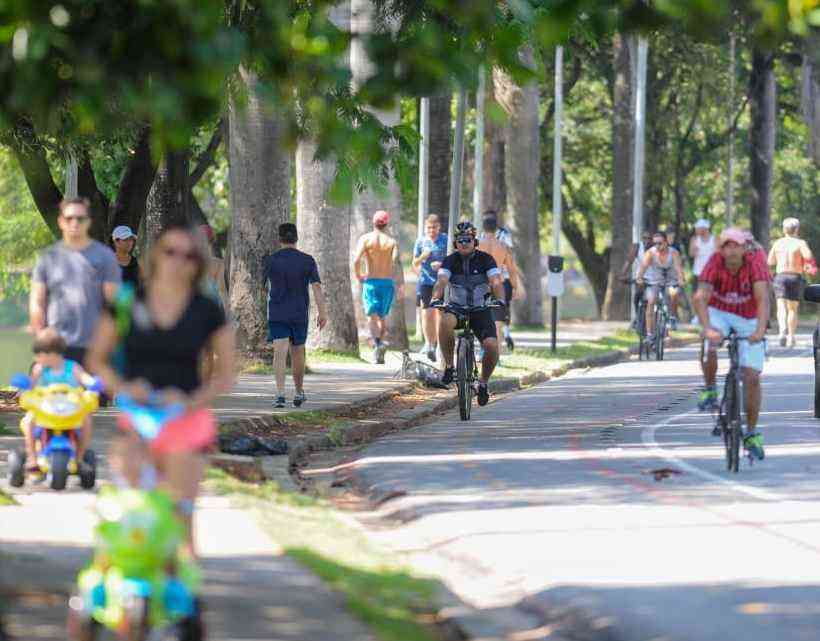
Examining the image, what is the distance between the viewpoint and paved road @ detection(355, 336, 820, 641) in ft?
29.5

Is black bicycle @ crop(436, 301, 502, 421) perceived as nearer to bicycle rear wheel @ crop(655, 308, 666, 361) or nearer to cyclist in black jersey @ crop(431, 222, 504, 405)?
cyclist in black jersey @ crop(431, 222, 504, 405)

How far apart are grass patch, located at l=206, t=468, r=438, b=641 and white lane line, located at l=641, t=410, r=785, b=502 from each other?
284cm

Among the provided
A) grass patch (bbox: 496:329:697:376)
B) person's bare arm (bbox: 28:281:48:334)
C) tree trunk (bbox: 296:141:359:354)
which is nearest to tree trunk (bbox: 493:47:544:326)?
grass patch (bbox: 496:329:697:376)

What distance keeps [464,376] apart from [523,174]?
66.0 ft

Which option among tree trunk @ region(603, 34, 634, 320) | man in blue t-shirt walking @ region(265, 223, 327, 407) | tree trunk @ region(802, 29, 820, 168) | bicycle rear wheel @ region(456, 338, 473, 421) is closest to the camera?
man in blue t-shirt walking @ region(265, 223, 327, 407)

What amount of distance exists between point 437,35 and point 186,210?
58.0 ft

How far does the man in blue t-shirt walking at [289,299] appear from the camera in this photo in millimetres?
19344

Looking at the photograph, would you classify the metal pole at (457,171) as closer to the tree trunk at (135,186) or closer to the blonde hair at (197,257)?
the tree trunk at (135,186)

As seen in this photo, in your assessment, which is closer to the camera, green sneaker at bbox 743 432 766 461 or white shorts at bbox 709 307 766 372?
green sneaker at bbox 743 432 766 461

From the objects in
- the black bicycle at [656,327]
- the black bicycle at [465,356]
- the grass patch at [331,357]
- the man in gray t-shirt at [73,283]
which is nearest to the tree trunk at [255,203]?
the grass patch at [331,357]

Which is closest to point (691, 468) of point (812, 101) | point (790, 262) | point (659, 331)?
point (659, 331)

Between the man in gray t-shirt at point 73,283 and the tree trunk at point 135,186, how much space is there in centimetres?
1042

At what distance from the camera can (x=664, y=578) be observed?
31.8 ft

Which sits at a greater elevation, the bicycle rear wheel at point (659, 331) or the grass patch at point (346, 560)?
the bicycle rear wheel at point (659, 331)
